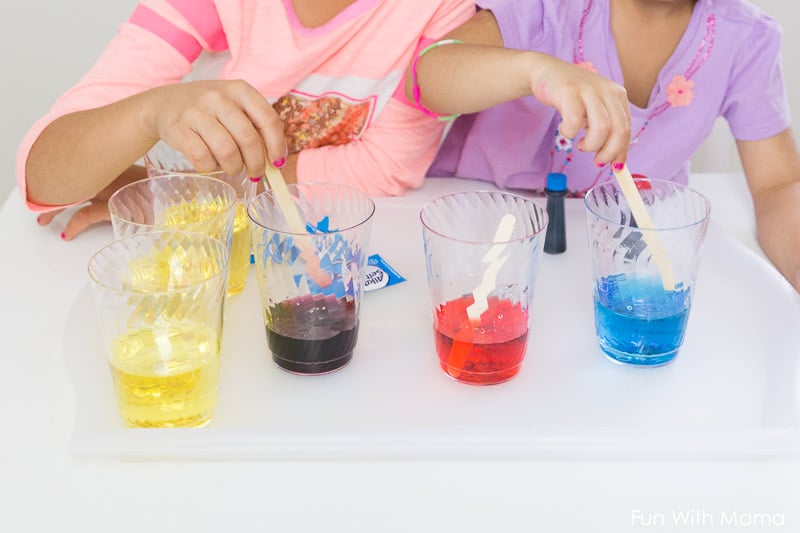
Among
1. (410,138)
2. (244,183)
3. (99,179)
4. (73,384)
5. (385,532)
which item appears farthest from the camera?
(410,138)

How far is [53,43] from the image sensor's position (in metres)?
1.70

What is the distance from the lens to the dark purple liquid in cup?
0.66 meters

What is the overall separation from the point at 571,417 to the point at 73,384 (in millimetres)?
360

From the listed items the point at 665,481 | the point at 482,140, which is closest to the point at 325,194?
the point at 665,481

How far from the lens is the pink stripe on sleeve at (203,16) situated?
3.21 feet

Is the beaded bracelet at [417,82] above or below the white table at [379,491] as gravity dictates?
above

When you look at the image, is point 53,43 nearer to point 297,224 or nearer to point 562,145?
point 562,145

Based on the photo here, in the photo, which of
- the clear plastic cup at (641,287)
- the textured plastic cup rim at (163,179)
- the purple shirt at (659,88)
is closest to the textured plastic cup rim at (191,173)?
the textured plastic cup rim at (163,179)

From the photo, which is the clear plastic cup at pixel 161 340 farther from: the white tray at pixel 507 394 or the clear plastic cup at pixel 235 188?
the clear plastic cup at pixel 235 188

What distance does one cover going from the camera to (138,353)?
59 centimetres

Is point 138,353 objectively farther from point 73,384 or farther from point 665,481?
point 665,481

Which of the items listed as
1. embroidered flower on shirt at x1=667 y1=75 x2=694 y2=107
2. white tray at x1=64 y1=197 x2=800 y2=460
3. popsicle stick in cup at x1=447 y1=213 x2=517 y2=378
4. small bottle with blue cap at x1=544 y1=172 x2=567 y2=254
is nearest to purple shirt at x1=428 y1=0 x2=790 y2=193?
embroidered flower on shirt at x1=667 y1=75 x2=694 y2=107

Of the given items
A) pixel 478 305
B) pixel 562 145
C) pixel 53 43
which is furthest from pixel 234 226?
pixel 53 43

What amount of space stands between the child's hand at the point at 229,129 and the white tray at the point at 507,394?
13 centimetres
